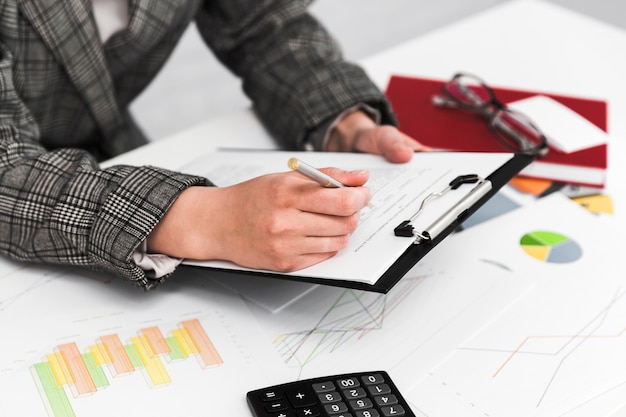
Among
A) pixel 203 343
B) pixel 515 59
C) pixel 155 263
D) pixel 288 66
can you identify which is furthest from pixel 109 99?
pixel 515 59

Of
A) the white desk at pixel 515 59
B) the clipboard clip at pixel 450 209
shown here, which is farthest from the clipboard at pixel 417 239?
the white desk at pixel 515 59

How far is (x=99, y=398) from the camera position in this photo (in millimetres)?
726

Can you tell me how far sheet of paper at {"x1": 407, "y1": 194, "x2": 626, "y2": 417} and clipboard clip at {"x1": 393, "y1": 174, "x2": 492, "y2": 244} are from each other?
11 centimetres

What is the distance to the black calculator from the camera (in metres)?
0.69

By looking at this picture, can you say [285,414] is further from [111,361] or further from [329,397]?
[111,361]

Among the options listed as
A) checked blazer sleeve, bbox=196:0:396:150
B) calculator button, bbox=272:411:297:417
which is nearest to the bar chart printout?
calculator button, bbox=272:411:297:417

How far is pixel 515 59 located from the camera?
53.5 inches

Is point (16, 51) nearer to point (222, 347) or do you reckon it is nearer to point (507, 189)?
point (222, 347)

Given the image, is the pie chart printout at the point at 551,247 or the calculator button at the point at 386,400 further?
the pie chart printout at the point at 551,247

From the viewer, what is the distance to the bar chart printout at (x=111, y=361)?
2.40ft

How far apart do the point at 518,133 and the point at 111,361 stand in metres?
0.65

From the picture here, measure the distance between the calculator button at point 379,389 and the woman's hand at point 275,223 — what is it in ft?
0.46

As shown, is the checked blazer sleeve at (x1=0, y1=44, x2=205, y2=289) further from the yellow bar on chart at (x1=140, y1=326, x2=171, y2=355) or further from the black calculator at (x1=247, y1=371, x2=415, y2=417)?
the black calculator at (x1=247, y1=371, x2=415, y2=417)

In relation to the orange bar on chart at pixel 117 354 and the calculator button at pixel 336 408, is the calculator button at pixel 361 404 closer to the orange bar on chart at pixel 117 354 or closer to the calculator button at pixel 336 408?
the calculator button at pixel 336 408
